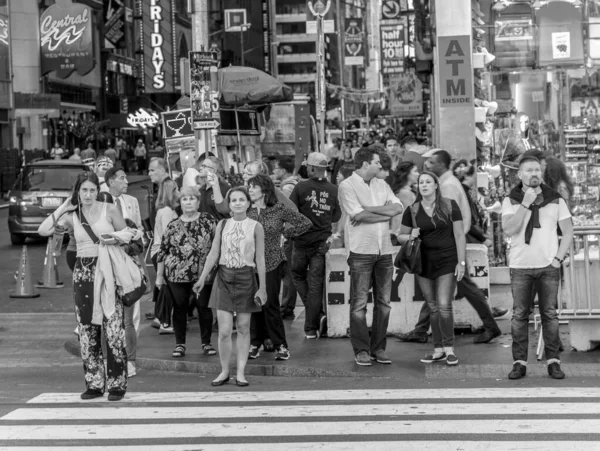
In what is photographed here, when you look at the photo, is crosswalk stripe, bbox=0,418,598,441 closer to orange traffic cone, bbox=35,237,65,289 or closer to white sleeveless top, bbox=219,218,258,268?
white sleeveless top, bbox=219,218,258,268

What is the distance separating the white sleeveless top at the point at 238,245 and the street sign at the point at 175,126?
31.1 feet

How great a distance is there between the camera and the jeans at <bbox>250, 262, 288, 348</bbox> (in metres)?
11.4

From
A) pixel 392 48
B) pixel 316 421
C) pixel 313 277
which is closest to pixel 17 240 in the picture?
pixel 313 277

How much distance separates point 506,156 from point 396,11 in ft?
135

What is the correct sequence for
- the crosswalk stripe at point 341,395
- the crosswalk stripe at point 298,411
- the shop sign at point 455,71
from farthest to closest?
1. the shop sign at point 455,71
2. the crosswalk stripe at point 341,395
3. the crosswalk stripe at point 298,411

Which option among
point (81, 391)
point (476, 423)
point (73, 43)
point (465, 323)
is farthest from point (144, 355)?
point (73, 43)

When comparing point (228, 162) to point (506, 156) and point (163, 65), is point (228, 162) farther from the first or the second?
point (163, 65)

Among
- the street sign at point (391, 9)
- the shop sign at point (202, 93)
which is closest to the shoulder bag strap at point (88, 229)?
the shop sign at point (202, 93)

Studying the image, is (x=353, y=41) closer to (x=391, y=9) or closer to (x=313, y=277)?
(x=391, y=9)

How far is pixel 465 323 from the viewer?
40.9 feet

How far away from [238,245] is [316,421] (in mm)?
2312

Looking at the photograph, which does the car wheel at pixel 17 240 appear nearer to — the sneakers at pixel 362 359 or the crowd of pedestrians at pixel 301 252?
the crowd of pedestrians at pixel 301 252

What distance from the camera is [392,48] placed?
55.6 meters

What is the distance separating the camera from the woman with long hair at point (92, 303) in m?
9.61
